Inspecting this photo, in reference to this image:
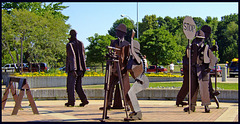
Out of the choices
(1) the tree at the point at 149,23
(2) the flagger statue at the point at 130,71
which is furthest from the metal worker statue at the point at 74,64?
(1) the tree at the point at 149,23

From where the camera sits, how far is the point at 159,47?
4041cm

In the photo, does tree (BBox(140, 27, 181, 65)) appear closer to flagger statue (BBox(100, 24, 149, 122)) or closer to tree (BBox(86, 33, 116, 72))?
tree (BBox(86, 33, 116, 72))

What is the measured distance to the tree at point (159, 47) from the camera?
40.4 m

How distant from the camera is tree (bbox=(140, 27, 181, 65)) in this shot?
40438 millimetres

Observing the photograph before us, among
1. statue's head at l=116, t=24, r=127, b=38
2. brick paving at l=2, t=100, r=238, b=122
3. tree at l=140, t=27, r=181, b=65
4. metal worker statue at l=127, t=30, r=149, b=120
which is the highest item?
tree at l=140, t=27, r=181, b=65

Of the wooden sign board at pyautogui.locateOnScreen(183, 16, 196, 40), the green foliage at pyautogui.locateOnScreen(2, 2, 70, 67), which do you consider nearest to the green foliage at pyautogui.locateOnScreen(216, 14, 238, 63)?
the green foliage at pyautogui.locateOnScreen(2, 2, 70, 67)

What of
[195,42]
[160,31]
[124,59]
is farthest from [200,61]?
[160,31]

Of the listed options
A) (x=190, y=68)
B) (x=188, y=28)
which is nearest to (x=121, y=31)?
(x=188, y=28)

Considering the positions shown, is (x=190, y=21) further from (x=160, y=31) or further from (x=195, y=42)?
(x=160, y=31)

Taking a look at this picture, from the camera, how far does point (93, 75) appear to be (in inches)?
937

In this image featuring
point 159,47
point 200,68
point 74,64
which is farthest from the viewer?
point 159,47

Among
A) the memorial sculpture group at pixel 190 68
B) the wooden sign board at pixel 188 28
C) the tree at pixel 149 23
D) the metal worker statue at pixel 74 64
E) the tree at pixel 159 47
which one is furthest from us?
the tree at pixel 149 23

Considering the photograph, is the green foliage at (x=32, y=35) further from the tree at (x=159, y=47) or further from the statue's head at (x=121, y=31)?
the statue's head at (x=121, y=31)

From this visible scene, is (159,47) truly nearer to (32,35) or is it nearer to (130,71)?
(32,35)
